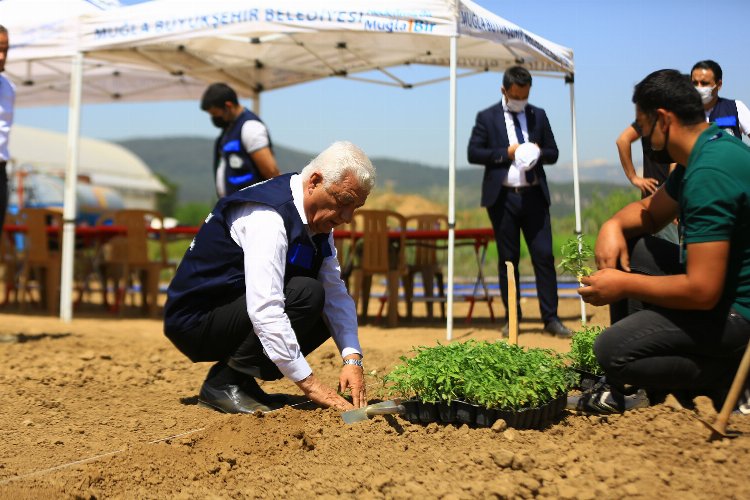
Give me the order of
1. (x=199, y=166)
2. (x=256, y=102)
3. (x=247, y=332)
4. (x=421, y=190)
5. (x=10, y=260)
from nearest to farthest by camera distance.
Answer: (x=247, y=332) → (x=10, y=260) → (x=256, y=102) → (x=421, y=190) → (x=199, y=166)

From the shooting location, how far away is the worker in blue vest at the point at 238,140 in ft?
23.6

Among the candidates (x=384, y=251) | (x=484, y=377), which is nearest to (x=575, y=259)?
(x=484, y=377)

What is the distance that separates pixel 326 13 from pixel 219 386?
4.16 m

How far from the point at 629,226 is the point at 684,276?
72 centimetres

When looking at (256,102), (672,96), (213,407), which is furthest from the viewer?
(256,102)

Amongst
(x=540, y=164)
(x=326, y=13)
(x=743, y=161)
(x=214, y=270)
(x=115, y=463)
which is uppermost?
(x=326, y=13)

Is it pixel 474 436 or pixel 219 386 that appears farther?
pixel 219 386

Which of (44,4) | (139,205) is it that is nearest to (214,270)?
(44,4)

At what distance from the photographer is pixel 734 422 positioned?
330 cm

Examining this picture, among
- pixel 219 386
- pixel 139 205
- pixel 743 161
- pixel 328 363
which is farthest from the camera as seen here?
pixel 139 205

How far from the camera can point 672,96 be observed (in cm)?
328

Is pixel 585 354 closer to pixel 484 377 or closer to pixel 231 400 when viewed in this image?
pixel 484 377

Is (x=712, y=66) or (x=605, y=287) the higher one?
(x=712, y=66)

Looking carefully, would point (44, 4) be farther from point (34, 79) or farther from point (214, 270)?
point (214, 270)
